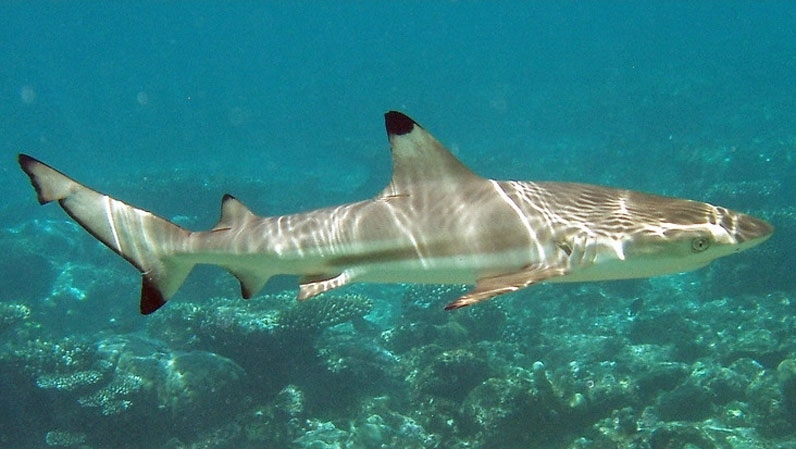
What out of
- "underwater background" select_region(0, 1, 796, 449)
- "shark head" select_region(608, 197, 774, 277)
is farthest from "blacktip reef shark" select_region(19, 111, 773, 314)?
"underwater background" select_region(0, 1, 796, 449)

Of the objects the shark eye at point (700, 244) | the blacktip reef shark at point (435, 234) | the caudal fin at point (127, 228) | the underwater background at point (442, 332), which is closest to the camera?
the shark eye at point (700, 244)

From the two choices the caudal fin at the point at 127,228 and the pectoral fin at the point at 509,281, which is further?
the caudal fin at the point at 127,228

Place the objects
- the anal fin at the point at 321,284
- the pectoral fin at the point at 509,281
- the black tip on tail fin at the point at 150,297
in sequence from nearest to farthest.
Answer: the pectoral fin at the point at 509,281 < the anal fin at the point at 321,284 < the black tip on tail fin at the point at 150,297

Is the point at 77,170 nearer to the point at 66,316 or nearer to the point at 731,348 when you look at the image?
the point at 66,316

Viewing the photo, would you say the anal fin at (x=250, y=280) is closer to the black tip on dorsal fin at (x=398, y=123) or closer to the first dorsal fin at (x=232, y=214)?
the first dorsal fin at (x=232, y=214)

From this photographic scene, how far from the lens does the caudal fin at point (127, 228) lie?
4.44m

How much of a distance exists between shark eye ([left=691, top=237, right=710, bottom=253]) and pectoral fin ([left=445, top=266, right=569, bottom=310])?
740 mm

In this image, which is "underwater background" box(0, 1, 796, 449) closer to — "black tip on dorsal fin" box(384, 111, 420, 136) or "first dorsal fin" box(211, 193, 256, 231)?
"first dorsal fin" box(211, 193, 256, 231)

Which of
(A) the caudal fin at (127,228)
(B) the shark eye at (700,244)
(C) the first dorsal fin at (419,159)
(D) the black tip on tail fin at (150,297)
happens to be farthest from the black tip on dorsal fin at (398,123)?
(D) the black tip on tail fin at (150,297)

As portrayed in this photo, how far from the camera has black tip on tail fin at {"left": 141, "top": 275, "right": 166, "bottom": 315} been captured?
475cm

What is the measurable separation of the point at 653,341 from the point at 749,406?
3.61 metres

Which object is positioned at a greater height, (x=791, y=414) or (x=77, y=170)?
(x=77, y=170)

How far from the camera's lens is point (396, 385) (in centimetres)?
1148

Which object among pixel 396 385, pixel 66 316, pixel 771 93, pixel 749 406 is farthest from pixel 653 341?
pixel 771 93
